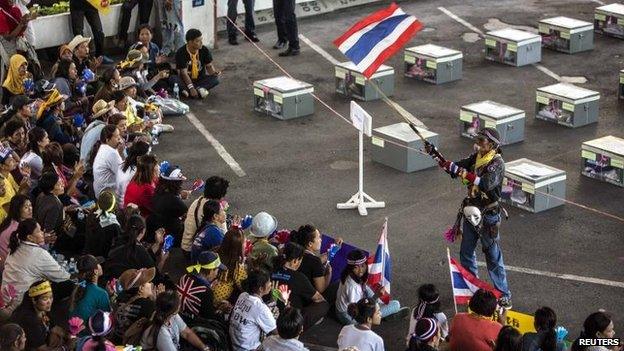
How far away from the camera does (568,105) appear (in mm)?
18391

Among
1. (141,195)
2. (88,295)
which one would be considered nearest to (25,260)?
(88,295)

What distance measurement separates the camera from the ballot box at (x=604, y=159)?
1617 centimetres

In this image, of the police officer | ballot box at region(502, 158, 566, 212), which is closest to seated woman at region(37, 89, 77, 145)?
the police officer

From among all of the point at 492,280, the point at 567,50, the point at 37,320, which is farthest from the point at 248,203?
the point at 567,50

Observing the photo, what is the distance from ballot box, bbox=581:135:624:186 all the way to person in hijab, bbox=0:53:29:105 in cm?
824

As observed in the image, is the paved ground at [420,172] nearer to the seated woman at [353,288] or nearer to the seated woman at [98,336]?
the seated woman at [353,288]

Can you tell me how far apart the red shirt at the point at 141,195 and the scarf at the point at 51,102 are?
8.98 ft

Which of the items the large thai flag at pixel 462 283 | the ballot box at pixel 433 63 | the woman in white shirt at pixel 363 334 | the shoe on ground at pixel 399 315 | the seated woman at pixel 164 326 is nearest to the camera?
the woman in white shirt at pixel 363 334

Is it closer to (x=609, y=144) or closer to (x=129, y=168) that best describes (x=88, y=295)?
(x=129, y=168)

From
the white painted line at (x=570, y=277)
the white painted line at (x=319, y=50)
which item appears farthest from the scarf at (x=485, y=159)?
the white painted line at (x=319, y=50)

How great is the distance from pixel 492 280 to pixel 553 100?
6.01 meters

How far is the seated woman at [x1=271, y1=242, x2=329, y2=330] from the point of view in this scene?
12.5 metres

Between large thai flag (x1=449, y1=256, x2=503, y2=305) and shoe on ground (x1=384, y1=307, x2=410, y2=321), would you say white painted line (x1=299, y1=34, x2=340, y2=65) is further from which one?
large thai flag (x1=449, y1=256, x2=503, y2=305)

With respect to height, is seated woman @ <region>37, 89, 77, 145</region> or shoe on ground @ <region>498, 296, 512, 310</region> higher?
seated woman @ <region>37, 89, 77, 145</region>
